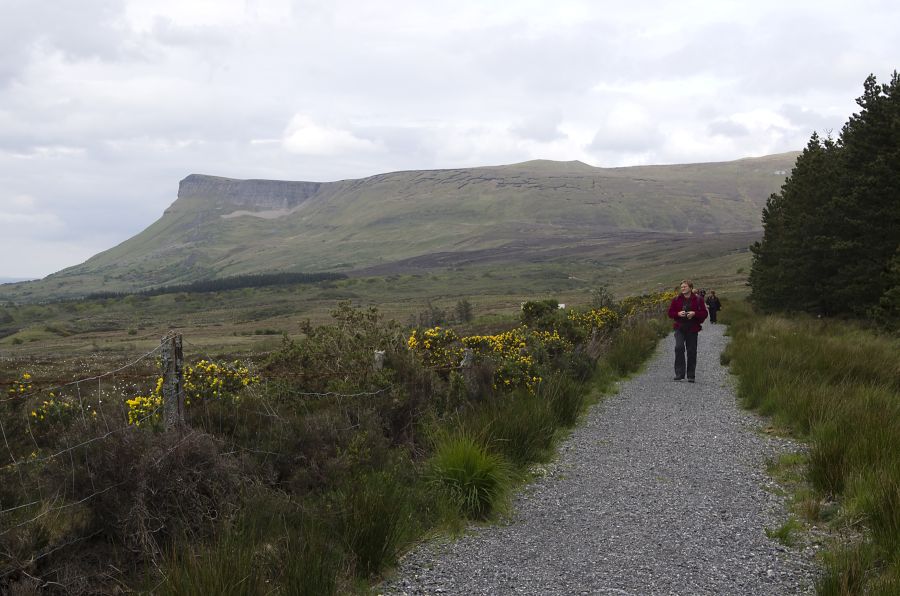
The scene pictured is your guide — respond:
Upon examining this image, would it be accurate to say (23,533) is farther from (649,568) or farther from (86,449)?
(649,568)

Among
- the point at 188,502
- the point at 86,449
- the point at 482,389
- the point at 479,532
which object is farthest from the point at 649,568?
the point at 482,389

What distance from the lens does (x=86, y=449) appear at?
4.95m

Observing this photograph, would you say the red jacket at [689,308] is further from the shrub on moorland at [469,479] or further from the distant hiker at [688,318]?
the shrub on moorland at [469,479]

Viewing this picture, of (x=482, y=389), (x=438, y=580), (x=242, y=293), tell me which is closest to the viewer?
(x=438, y=580)

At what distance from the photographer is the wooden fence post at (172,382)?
568 centimetres

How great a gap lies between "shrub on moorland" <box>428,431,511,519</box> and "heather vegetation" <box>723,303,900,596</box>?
8.19 feet

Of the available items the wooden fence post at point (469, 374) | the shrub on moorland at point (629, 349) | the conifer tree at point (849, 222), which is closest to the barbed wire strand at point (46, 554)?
the wooden fence post at point (469, 374)

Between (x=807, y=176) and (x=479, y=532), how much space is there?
28.7 metres

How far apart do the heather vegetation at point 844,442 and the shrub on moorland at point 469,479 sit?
250cm

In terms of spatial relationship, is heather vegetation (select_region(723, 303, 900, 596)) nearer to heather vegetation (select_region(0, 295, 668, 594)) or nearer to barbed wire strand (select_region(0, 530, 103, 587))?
heather vegetation (select_region(0, 295, 668, 594))

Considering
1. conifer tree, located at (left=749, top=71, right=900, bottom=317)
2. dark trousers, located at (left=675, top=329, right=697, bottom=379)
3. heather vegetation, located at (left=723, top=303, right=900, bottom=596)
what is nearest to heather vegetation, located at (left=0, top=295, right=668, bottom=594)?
heather vegetation, located at (left=723, top=303, right=900, bottom=596)

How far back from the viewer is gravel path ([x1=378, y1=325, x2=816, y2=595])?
4.65m

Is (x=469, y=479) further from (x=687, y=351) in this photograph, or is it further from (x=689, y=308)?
(x=689, y=308)

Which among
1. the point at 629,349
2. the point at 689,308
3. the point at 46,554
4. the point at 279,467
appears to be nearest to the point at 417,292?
the point at 629,349
